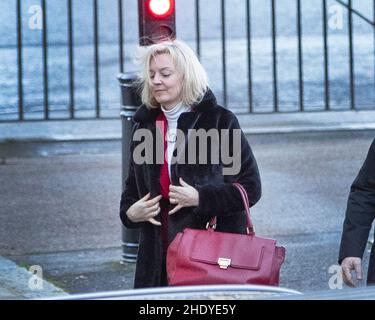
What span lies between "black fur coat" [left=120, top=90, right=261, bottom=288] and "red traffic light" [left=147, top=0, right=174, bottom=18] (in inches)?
75.7

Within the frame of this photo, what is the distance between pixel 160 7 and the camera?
21.9 ft

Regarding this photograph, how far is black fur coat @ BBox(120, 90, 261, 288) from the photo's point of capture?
4.70 m

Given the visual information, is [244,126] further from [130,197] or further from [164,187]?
[164,187]

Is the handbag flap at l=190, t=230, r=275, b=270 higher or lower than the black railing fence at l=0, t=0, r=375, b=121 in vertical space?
lower

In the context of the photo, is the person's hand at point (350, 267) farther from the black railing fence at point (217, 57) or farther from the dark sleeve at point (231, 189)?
the black railing fence at point (217, 57)

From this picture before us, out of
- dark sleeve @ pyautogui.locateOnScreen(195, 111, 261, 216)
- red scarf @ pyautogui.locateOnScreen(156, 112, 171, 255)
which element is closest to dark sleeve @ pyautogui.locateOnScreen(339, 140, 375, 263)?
dark sleeve @ pyautogui.locateOnScreen(195, 111, 261, 216)

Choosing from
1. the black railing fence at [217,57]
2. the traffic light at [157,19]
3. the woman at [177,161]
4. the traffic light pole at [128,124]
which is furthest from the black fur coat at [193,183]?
the black railing fence at [217,57]

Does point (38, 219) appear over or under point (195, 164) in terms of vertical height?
under

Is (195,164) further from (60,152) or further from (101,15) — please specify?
(101,15)

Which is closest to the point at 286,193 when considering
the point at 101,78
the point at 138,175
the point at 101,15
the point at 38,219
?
the point at 38,219

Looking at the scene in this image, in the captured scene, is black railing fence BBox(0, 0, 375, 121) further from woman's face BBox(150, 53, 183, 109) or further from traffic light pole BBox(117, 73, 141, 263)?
woman's face BBox(150, 53, 183, 109)

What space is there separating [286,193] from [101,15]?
11.6 m

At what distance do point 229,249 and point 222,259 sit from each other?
1.8 inches
